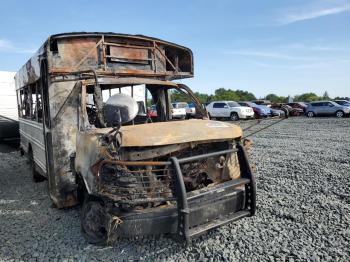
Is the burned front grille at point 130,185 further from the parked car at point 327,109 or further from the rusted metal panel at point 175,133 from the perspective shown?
the parked car at point 327,109

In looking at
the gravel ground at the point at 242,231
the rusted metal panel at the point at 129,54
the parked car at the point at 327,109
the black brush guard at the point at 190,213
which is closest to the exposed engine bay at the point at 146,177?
the black brush guard at the point at 190,213

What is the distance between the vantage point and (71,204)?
16.8 feet

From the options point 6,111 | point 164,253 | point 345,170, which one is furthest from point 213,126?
point 6,111

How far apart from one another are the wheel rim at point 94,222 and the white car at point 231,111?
22604 millimetres

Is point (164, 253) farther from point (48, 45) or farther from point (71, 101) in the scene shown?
point (48, 45)

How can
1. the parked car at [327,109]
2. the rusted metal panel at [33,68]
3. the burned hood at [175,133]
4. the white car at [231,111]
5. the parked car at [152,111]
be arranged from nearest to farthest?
the burned hood at [175,133] → the rusted metal panel at [33,68] → the parked car at [152,111] → the white car at [231,111] → the parked car at [327,109]

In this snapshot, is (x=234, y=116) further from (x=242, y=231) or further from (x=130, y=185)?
(x=130, y=185)

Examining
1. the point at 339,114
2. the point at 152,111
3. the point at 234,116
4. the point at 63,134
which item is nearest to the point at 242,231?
the point at 152,111

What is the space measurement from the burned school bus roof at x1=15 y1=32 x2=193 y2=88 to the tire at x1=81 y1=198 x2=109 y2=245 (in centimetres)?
174

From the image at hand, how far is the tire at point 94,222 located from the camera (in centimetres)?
377

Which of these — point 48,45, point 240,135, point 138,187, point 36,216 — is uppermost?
point 48,45

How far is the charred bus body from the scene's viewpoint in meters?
3.38

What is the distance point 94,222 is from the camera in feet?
12.6

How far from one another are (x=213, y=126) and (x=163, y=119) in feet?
6.75
